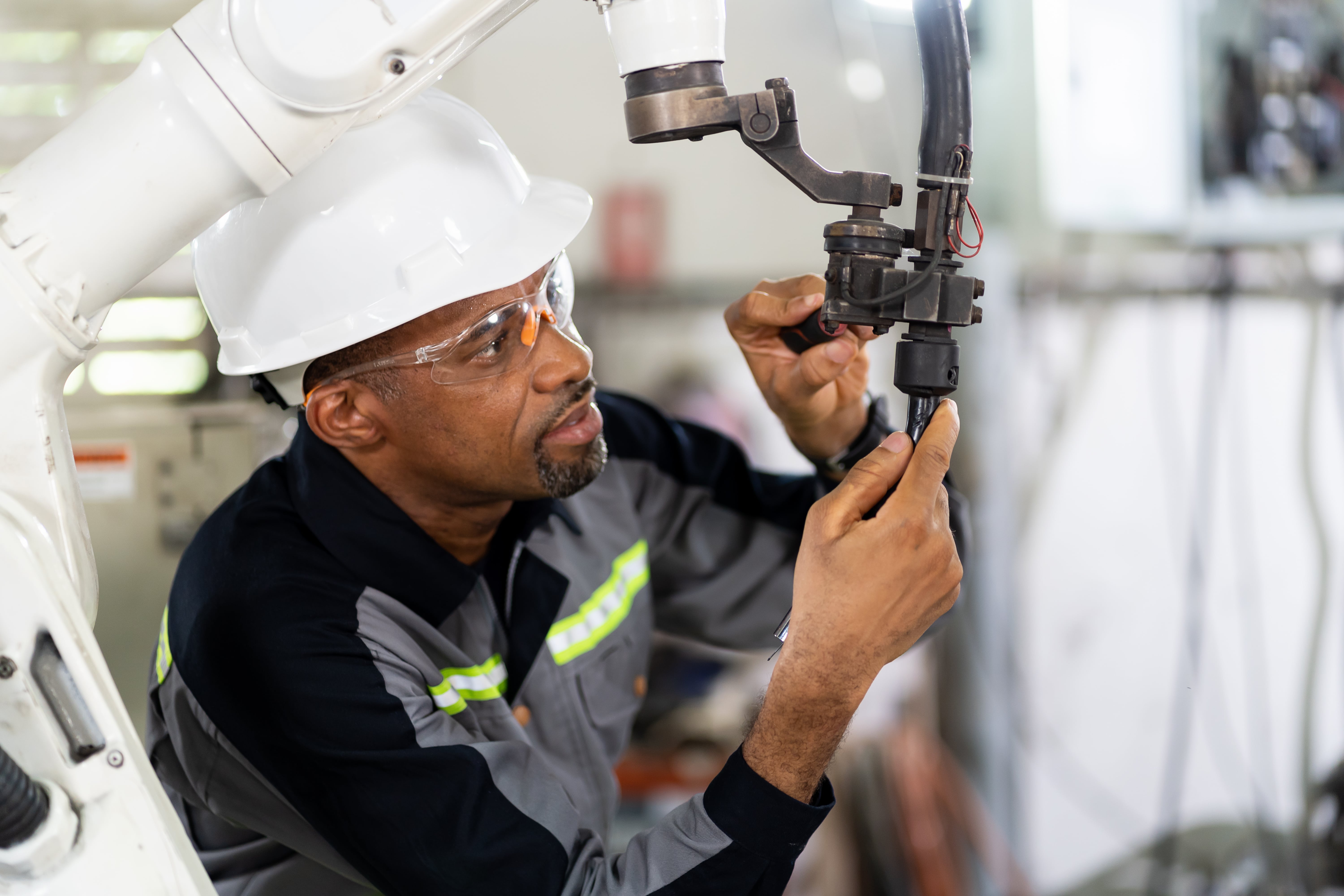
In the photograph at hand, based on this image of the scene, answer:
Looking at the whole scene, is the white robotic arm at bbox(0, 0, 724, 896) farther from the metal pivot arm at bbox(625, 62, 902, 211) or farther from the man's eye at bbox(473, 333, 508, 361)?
the man's eye at bbox(473, 333, 508, 361)

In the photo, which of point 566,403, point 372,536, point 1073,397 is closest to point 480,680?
point 372,536

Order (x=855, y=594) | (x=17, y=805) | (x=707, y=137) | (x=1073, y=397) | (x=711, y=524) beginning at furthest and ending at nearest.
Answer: (x=1073, y=397) < (x=707, y=137) < (x=711, y=524) < (x=855, y=594) < (x=17, y=805)

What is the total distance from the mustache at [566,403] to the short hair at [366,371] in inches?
6.1

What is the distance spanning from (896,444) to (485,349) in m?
0.46

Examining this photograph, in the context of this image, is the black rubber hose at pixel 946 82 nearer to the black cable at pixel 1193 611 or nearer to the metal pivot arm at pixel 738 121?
the metal pivot arm at pixel 738 121

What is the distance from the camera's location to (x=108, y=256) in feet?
2.20

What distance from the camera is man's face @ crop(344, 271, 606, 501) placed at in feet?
3.45

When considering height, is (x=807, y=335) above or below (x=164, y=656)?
above

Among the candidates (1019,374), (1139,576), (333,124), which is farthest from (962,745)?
(333,124)

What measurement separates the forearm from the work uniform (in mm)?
16

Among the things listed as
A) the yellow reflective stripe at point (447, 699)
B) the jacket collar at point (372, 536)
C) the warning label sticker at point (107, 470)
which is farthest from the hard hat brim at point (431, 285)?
the warning label sticker at point (107, 470)

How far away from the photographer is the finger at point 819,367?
39.6 inches

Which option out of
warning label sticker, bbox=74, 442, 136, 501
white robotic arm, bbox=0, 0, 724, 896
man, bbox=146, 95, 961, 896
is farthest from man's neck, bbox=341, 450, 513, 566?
warning label sticker, bbox=74, 442, 136, 501

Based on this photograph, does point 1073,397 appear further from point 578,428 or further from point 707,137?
point 578,428
